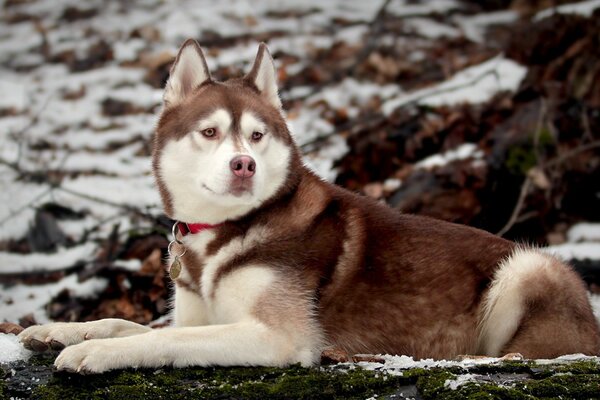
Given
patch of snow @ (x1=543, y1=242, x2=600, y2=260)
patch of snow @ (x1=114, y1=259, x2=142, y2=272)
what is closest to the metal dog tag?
patch of snow @ (x1=114, y1=259, x2=142, y2=272)

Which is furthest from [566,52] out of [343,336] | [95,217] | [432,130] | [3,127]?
[3,127]

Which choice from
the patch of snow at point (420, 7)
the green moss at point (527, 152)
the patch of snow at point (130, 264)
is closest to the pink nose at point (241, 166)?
the patch of snow at point (130, 264)

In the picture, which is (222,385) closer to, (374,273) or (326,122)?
(374,273)

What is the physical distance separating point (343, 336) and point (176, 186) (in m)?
1.07

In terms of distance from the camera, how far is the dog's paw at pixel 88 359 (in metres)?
3.13

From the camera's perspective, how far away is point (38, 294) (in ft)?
19.9

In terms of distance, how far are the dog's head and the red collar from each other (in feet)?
0.10

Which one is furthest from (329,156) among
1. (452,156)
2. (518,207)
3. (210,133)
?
(210,133)

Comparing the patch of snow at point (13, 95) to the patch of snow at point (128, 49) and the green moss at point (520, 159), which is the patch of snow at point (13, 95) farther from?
the green moss at point (520, 159)

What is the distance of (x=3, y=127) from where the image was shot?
8922 millimetres

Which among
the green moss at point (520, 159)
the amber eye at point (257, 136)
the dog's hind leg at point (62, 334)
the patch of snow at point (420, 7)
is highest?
the patch of snow at point (420, 7)

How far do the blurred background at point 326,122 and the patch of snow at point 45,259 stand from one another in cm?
2

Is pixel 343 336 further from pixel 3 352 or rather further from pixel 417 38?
pixel 417 38

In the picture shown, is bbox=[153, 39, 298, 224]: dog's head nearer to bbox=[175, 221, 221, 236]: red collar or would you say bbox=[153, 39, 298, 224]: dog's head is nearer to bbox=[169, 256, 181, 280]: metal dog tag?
bbox=[175, 221, 221, 236]: red collar
